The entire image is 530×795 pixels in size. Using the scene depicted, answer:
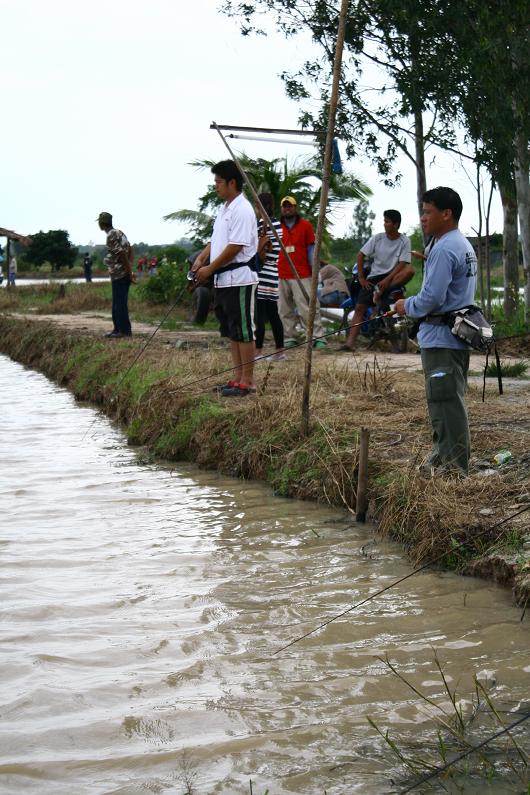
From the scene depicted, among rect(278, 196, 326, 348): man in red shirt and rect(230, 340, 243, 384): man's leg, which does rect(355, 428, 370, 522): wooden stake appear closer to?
rect(230, 340, 243, 384): man's leg

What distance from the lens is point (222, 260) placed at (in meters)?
7.93

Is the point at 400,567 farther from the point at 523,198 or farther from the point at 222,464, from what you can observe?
the point at 523,198

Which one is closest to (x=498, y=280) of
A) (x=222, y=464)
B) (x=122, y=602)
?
(x=222, y=464)

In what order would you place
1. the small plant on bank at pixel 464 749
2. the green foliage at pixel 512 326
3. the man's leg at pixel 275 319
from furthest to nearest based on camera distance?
the green foliage at pixel 512 326 → the man's leg at pixel 275 319 → the small plant on bank at pixel 464 749

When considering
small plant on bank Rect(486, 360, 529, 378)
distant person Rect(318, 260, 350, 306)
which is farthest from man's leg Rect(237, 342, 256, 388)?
distant person Rect(318, 260, 350, 306)

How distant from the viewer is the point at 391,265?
1094 centimetres

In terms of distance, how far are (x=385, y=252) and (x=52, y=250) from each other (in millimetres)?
55655

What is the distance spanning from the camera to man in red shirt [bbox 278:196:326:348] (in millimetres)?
11320

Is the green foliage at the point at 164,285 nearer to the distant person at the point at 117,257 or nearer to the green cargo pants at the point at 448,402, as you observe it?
the distant person at the point at 117,257

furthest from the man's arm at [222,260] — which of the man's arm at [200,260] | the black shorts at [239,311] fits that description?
the man's arm at [200,260]

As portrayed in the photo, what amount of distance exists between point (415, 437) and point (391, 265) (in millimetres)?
4573

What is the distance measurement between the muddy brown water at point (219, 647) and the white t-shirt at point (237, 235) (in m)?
1.88

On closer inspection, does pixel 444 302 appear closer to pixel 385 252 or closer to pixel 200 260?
pixel 200 260

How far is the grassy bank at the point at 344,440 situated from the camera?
5.06 meters
